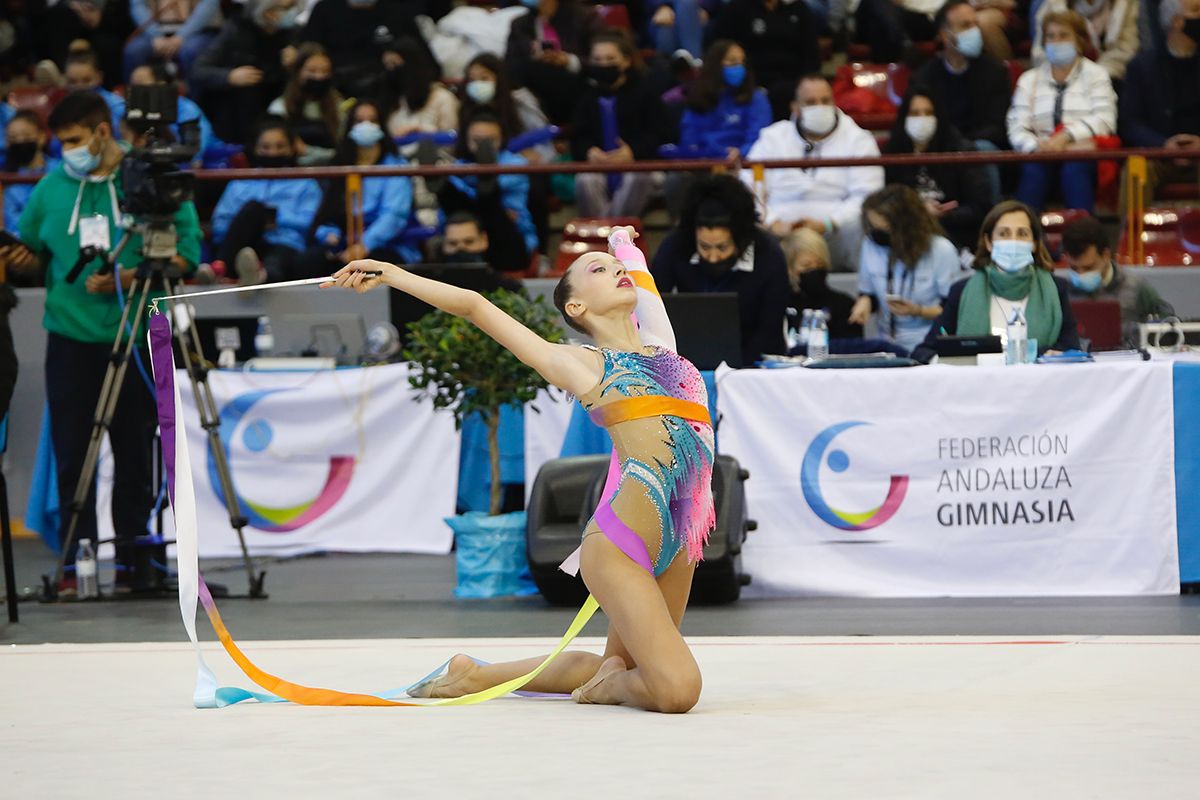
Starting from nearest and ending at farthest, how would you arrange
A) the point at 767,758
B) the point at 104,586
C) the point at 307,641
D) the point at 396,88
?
the point at 767,758 < the point at 307,641 < the point at 104,586 < the point at 396,88

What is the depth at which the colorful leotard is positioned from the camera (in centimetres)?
370

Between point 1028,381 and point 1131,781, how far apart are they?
129 inches

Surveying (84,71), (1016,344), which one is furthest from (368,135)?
(1016,344)

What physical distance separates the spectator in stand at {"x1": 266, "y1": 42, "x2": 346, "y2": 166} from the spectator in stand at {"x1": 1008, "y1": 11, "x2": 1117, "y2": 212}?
4.00 meters

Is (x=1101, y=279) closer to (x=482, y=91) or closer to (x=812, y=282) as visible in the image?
(x=812, y=282)

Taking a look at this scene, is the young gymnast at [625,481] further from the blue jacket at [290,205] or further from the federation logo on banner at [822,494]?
the blue jacket at [290,205]

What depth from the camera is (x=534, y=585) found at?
622 cm

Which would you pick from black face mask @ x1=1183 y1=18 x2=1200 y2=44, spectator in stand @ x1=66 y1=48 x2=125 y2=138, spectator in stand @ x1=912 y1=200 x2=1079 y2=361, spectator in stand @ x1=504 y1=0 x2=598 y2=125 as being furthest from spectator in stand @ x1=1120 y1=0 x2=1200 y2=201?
spectator in stand @ x1=66 y1=48 x2=125 y2=138

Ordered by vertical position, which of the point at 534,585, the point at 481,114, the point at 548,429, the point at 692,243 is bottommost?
the point at 534,585

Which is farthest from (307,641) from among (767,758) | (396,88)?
(396,88)

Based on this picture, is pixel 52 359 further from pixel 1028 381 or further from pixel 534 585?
pixel 1028 381

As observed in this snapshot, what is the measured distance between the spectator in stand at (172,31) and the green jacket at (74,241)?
499cm

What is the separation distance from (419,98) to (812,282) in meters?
3.14

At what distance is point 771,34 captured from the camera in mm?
10258
